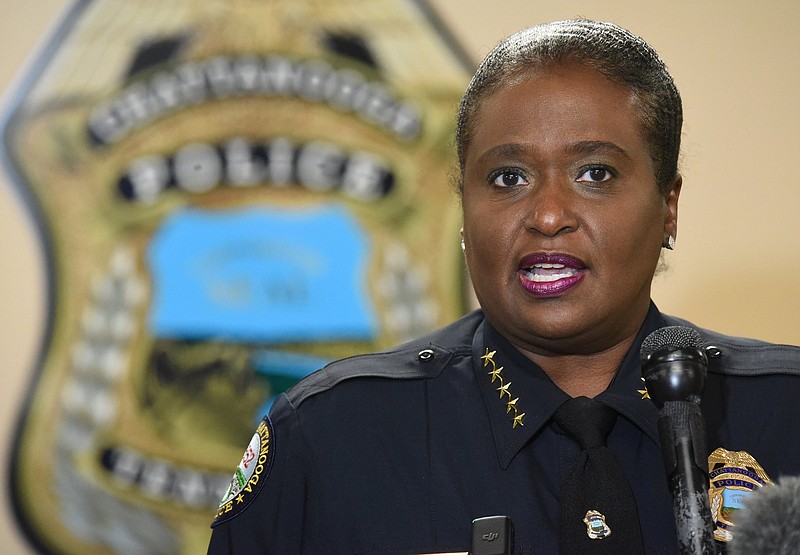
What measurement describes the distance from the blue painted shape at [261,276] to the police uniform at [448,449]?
0.79m

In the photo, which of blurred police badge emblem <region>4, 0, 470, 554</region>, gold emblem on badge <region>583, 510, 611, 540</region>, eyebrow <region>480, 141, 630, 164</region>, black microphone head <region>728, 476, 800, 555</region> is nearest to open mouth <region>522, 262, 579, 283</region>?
eyebrow <region>480, 141, 630, 164</region>

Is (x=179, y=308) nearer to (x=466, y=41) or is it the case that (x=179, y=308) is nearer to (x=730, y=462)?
(x=466, y=41)

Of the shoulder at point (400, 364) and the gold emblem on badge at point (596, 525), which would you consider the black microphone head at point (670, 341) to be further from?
the shoulder at point (400, 364)

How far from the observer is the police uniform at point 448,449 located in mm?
1078

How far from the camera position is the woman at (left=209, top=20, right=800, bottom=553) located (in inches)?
42.6

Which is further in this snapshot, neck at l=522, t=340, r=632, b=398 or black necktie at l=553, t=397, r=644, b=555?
neck at l=522, t=340, r=632, b=398

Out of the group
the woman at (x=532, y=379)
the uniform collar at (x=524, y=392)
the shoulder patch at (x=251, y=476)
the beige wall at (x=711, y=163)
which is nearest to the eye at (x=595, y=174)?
the woman at (x=532, y=379)

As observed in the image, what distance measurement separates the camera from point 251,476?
1.16m

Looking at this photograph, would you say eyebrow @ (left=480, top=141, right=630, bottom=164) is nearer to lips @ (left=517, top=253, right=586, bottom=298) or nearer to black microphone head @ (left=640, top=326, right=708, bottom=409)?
lips @ (left=517, top=253, right=586, bottom=298)

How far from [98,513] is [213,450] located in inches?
9.7

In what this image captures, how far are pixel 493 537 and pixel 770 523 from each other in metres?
0.34

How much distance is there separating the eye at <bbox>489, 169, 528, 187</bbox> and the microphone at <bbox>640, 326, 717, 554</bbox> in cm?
36

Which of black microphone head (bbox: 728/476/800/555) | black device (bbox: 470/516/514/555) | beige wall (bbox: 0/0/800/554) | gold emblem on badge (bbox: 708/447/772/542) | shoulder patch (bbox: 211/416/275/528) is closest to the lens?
black microphone head (bbox: 728/476/800/555)

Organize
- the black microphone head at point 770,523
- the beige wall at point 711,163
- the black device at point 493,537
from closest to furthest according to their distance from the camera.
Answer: the black microphone head at point 770,523 < the black device at point 493,537 < the beige wall at point 711,163
